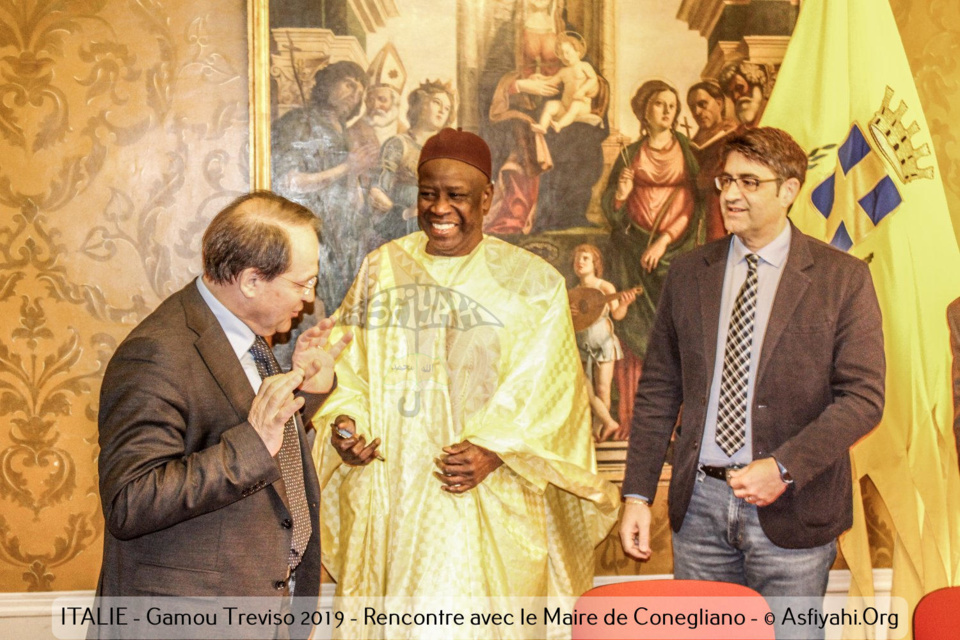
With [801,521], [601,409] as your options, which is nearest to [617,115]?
[601,409]

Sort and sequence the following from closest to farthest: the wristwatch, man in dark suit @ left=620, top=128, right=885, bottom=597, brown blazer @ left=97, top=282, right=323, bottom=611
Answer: brown blazer @ left=97, top=282, right=323, bottom=611 → the wristwatch → man in dark suit @ left=620, top=128, right=885, bottom=597

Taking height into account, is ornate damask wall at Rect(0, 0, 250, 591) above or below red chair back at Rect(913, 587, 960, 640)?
above

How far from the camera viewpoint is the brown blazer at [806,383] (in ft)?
9.17

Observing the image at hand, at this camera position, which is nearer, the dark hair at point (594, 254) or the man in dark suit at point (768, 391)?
the man in dark suit at point (768, 391)

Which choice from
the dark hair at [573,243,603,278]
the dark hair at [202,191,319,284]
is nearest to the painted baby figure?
the dark hair at [573,243,603,278]

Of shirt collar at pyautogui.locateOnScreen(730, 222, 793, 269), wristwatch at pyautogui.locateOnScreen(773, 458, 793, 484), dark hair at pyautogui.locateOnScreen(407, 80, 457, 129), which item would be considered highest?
dark hair at pyautogui.locateOnScreen(407, 80, 457, 129)

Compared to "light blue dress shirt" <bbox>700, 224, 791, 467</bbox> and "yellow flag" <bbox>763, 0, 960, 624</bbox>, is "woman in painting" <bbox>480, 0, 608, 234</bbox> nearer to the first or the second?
"yellow flag" <bbox>763, 0, 960, 624</bbox>

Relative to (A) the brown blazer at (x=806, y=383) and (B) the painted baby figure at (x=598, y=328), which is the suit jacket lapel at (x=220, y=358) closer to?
(A) the brown blazer at (x=806, y=383)

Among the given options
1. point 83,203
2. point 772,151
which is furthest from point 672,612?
point 83,203

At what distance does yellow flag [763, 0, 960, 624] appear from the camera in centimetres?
349

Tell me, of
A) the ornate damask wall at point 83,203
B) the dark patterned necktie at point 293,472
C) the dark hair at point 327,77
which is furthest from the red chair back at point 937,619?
the ornate damask wall at point 83,203

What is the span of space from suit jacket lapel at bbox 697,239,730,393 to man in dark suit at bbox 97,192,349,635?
1.44 meters

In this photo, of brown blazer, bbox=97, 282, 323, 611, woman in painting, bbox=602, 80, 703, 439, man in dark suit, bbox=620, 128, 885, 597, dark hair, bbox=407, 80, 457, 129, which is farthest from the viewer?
woman in painting, bbox=602, 80, 703, 439

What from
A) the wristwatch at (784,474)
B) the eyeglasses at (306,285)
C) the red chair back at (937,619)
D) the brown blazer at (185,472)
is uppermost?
the eyeglasses at (306,285)
